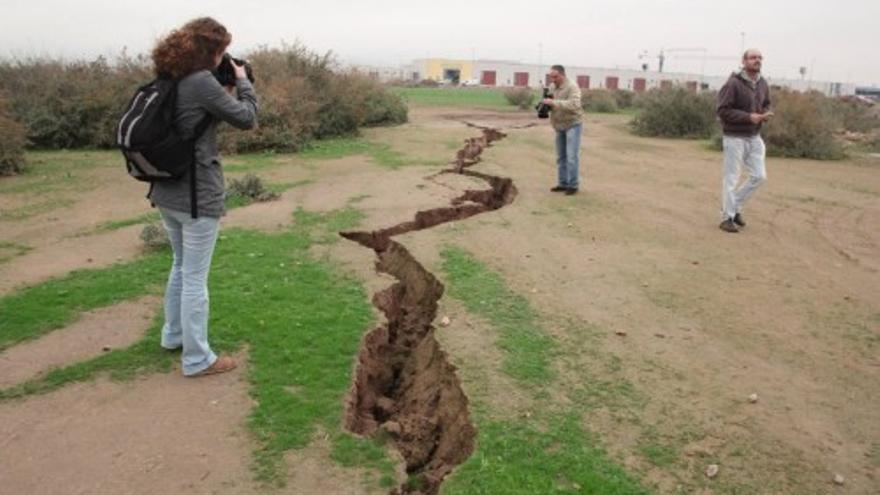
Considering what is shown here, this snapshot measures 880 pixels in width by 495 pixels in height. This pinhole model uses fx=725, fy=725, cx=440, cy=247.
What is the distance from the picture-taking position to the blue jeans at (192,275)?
4051 mm

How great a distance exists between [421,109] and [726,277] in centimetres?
2199

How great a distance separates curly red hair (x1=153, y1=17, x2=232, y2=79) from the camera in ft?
12.5

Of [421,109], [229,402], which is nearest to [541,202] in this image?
[229,402]

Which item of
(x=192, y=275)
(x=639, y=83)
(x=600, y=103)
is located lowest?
(x=192, y=275)

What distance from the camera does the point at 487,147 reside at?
48.9 ft

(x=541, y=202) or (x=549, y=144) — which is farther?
(x=549, y=144)

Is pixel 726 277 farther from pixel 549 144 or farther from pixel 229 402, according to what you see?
pixel 549 144

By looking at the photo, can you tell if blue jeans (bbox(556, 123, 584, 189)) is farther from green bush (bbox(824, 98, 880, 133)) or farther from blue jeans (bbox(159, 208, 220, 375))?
green bush (bbox(824, 98, 880, 133))

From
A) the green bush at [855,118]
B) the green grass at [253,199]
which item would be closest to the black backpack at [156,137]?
the green grass at [253,199]

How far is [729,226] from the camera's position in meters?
8.23

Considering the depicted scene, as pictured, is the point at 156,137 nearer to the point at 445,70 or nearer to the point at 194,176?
the point at 194,176

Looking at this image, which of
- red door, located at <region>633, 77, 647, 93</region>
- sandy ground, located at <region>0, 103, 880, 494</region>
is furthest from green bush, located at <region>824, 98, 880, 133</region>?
red door, located at <region>633, 77, 647, 93</region>

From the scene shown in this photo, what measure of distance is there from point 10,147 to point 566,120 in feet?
28.8

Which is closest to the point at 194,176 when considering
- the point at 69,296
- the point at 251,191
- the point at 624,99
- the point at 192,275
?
the point at 192,275
